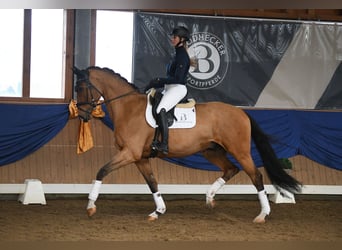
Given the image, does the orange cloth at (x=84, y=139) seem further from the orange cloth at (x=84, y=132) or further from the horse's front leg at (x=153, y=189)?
the horse's front leg at (x=153, y=189)

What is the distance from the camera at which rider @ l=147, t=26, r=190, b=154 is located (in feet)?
18.7

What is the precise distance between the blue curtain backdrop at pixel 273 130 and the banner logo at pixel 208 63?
764 mm

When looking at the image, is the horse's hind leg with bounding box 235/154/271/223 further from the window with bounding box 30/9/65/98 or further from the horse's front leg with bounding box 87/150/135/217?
the window with bounding box 30/9/65/98

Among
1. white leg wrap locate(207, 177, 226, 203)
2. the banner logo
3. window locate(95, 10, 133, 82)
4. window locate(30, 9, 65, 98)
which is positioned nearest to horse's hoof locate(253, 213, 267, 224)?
white leg wrap locate(207, 177, 226, 203)

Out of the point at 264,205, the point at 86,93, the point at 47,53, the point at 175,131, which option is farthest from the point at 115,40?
the point at 264,205

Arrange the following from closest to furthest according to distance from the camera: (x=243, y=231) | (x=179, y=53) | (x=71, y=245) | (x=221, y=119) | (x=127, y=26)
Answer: (x=71, y=245) < (x=243, y=231) < (x=179, y=53) < (x=221, y=119) < (x=127, y=26)

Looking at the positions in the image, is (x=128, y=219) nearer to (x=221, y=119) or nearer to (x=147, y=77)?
(x=221, y=119)

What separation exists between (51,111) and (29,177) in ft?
3.06

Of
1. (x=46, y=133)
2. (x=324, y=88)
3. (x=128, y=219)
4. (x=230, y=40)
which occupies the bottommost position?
(x=128, y=219)

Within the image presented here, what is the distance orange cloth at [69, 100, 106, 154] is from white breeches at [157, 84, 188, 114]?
1733mm

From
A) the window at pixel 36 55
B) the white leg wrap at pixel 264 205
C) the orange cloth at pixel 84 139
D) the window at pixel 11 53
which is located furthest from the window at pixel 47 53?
the white leg wrap at pixel 264 205

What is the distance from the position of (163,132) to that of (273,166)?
4.34 feet

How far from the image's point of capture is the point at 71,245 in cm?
87
